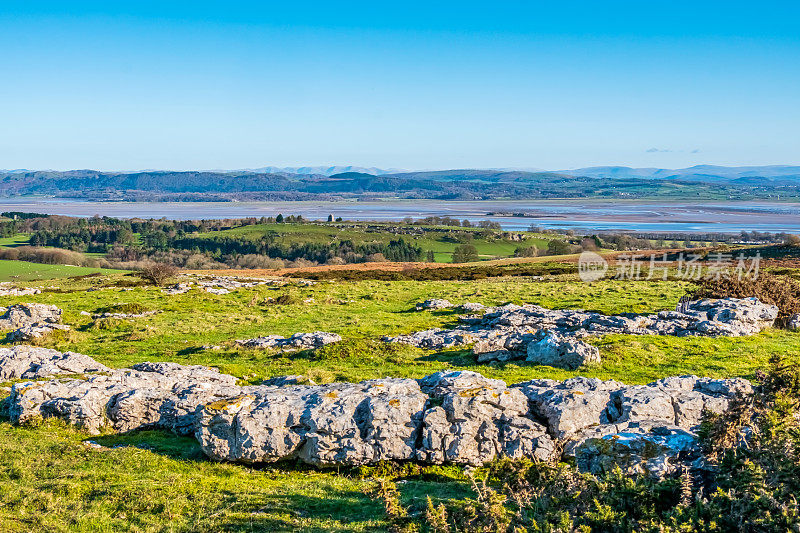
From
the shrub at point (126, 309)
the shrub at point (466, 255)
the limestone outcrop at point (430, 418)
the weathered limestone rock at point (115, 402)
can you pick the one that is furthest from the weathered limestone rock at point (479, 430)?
the shrub at point (466, 255)

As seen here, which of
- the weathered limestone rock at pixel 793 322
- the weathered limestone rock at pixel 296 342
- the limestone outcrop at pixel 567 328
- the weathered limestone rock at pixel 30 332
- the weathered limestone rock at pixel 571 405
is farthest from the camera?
the weathered limestone rock at pixel 793 322

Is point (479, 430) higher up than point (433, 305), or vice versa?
point (479, 430)

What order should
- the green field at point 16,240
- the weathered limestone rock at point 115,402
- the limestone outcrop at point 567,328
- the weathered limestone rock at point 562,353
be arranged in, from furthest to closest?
the green field at point 16,240 < the limestone outcrop at point 567,328 < the weathered limestone rock at point 562,353 < the weathered limestone rock at point 115,402

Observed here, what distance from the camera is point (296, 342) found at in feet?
74.7

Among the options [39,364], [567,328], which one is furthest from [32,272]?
[567,328]

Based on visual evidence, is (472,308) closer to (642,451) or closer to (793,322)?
(793,322)

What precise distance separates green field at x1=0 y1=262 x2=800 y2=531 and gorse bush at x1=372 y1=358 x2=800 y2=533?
1.51 metres

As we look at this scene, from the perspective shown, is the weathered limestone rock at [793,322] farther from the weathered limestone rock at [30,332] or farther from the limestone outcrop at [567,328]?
the weathered limestone rock at [30,332]

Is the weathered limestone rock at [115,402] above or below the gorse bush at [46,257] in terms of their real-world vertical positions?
above

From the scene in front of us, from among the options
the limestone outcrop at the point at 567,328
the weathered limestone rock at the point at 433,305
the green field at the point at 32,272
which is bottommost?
the green field at the point at 32,272

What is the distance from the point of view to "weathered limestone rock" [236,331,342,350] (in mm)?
22500

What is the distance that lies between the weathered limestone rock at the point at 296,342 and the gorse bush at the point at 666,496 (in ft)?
44.2

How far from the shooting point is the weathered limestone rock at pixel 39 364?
672 inches

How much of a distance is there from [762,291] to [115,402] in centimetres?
2884
